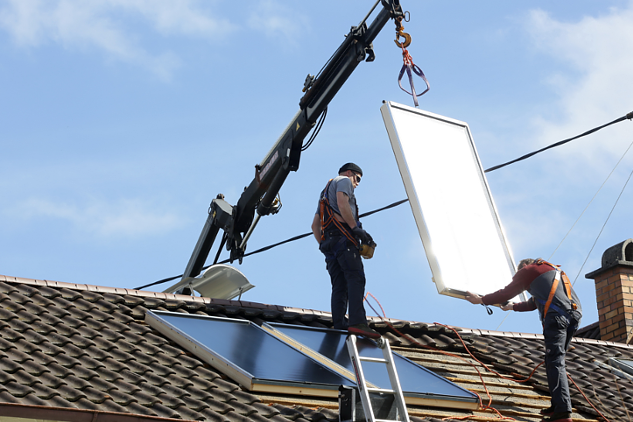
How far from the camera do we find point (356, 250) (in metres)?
7.62

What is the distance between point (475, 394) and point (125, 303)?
343 centimetres

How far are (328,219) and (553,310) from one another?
235 centimetres

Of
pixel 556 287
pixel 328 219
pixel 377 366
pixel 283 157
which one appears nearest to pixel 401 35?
pixel 328 219

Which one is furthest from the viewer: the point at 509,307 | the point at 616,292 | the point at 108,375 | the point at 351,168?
the point at 616,292

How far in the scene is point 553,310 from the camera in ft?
21.8

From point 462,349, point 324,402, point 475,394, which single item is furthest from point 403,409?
point 462,349

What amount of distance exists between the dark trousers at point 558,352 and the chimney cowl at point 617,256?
5626mm

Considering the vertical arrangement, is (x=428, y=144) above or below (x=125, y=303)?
above

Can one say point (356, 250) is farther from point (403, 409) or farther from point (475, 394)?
point (403, 409)

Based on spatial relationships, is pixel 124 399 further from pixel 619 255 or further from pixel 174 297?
pixel 619 255

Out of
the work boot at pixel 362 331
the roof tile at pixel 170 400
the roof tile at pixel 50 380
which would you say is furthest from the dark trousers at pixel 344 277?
the roof tile at pixel 50 380

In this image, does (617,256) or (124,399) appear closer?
(124,399)

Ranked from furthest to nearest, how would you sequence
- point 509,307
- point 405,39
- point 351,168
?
point 405,39 → point 351,168 → point 509,307

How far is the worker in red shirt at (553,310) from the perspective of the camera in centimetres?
624
